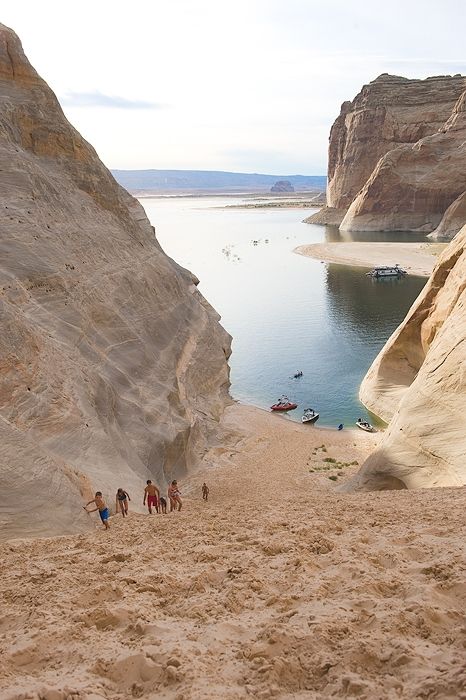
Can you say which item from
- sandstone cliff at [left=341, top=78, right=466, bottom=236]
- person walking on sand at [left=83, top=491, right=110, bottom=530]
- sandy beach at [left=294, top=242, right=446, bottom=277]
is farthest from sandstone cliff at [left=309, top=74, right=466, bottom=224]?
person walking on sand at [left=83, top=491, right=110, bottom=530]

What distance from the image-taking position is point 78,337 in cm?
2002

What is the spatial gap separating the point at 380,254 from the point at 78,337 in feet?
252

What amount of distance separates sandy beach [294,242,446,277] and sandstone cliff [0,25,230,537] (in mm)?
53729

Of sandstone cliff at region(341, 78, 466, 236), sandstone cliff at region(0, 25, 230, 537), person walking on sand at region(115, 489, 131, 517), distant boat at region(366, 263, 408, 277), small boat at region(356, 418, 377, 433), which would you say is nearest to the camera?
person walking on sand at region(115, 489, 131, 517)

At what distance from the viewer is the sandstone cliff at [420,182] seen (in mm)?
103750

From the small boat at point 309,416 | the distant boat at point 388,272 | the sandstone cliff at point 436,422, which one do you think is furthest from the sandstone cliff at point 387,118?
the sandstone cliff at point 436,422

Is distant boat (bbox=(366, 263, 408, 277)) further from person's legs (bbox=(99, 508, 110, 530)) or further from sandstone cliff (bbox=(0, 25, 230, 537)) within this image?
person's legs (bbox=(99, 508, 110, 530))

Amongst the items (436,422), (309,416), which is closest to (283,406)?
(309,416)

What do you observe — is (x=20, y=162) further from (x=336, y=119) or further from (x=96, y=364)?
(x=336, y=119)

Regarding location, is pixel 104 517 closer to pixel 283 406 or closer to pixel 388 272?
pixel 283 406

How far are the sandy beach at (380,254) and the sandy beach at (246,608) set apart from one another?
69373mm

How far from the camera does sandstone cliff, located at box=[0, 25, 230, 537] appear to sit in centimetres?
1372

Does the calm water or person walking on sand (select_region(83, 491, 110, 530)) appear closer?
person walking on sand (select_region(83, 491, 110, 530))

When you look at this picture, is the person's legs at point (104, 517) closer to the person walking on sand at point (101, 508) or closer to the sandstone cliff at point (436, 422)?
the person walking on sand at point (101, 508)
